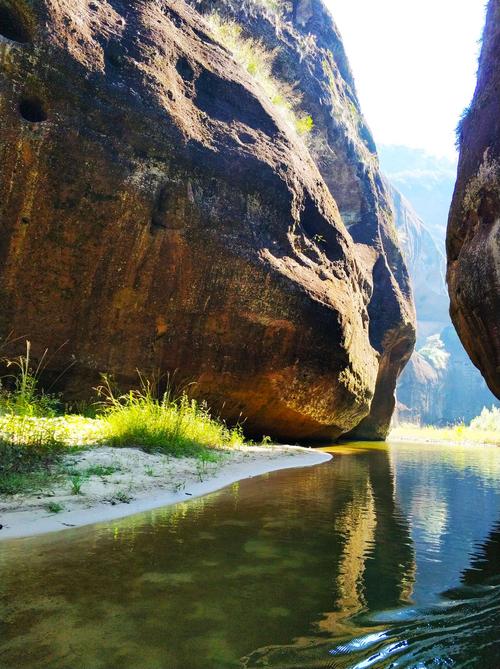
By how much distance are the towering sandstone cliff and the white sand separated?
10.6 ft

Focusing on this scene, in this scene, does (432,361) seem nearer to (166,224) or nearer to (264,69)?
(264,69)

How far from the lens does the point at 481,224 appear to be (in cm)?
768

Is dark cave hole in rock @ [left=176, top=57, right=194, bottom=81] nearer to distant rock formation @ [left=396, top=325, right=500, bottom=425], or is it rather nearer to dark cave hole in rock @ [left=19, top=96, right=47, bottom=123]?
dark cave hole in rock @ [left=19, top=96, right=47, bottom=123]

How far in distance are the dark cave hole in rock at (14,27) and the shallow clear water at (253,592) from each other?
799 centimetres

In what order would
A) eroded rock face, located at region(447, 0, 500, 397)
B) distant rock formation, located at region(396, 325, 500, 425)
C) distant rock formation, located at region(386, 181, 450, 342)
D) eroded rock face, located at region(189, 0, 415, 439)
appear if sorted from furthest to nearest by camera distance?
distant rock formation, located at region(386, 181, 450, 342)
distant rock formation, located at region(396, 325, 500, 425)
eroded rock face, located at region(189, 0, 415, 439)
eroded rock face, located at region(447, 0, 500, 397)

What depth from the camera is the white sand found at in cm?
352

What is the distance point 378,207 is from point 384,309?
17.5ft

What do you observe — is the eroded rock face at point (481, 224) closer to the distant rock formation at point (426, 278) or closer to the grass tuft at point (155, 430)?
the grass tuft at point (155, 430)

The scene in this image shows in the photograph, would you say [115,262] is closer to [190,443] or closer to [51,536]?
[190,443]

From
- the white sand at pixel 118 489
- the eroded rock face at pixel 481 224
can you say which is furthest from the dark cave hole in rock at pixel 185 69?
the white sand at pixel 118 489

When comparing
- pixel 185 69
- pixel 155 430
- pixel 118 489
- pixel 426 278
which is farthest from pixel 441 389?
pixel 118 489

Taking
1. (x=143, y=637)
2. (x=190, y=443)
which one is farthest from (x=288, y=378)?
(x=143, y=637)

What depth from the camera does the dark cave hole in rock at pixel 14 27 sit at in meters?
7.96

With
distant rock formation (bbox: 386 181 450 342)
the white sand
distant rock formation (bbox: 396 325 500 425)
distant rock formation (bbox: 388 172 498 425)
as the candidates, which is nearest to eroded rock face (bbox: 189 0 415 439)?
the white sand
